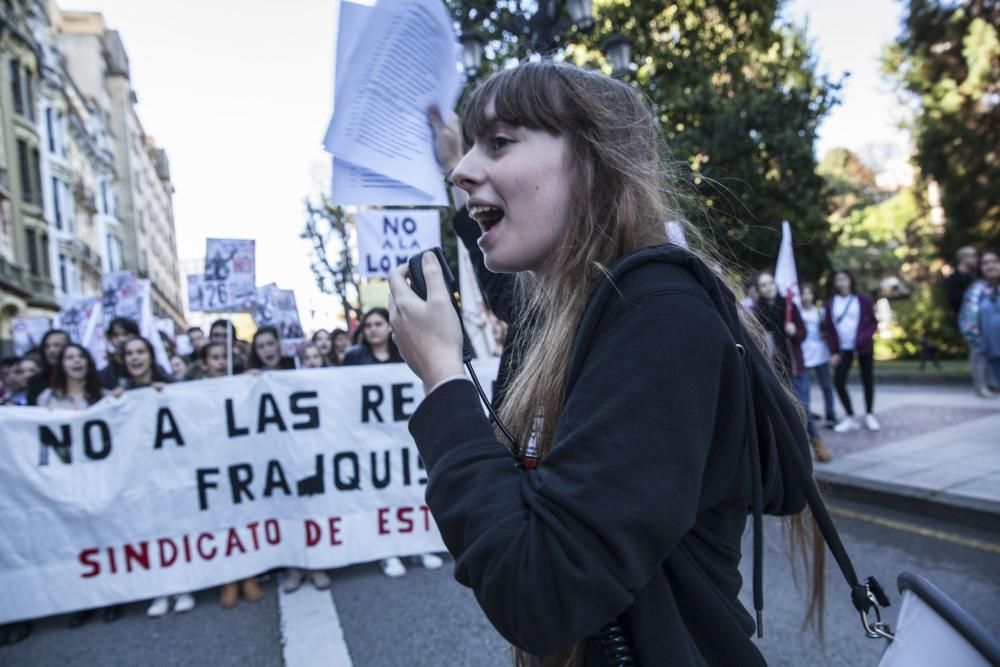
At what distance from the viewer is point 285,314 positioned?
30.5 ft

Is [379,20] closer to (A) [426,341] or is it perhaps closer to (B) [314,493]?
(A) [426,341]

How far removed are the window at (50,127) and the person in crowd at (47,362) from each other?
34.8 m

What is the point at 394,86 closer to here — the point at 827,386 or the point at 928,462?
the point at 928,462

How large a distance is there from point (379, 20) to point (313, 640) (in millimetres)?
2936

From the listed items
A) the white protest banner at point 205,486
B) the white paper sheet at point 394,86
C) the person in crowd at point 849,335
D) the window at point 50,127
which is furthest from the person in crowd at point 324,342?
the window at point 50,127

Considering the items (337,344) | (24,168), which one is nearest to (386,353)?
(337,344)

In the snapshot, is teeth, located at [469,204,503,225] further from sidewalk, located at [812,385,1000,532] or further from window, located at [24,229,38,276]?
window, located at [24,229,38,276]

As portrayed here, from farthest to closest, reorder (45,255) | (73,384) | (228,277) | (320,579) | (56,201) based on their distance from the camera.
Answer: (56,201), (45,255), (228,277), (73,384), (320,579)

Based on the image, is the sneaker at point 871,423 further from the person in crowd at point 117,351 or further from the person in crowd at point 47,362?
the person in crowd at point 47,362

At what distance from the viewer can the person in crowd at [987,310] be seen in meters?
6.96

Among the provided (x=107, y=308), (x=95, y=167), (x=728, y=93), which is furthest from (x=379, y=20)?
(x=95, y=167)

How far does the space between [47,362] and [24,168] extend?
31.8m

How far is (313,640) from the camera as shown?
11.8ft

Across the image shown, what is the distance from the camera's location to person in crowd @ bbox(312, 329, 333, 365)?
10.2 meters
